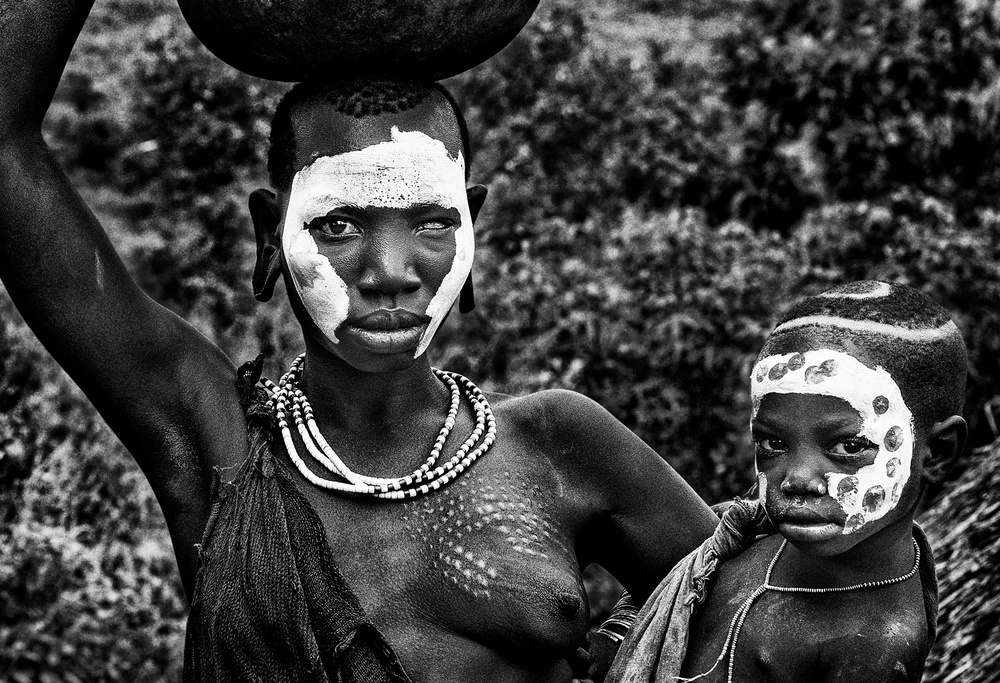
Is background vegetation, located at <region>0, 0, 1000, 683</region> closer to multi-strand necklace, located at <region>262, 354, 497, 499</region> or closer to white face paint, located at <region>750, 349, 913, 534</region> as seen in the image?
multi-strand necklace, located at <region>262, 354, 497, 499</region>

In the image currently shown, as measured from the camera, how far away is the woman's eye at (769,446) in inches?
102

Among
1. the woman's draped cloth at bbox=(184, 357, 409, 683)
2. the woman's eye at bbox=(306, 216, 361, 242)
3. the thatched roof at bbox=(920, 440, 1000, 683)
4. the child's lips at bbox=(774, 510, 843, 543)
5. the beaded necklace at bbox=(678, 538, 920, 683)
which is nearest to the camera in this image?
the child's lips at bbox=(774, 510, 843, 543)

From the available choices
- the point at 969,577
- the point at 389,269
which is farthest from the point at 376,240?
the point at 969,577

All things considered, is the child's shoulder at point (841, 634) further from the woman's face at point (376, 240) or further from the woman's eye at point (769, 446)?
the woman's face at point (376, 240)

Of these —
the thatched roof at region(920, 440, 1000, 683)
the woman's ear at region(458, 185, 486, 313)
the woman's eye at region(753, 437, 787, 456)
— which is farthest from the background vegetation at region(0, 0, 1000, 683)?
the woman's eye at region(753, 437, 787, 456)

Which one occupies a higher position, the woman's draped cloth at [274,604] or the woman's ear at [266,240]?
the woman's ear at [266,240]

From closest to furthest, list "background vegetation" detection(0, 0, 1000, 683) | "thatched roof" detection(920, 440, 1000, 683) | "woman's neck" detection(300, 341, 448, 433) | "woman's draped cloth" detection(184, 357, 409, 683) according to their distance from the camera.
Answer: "woman's draped cloth" detection(184, 357, 409, 683) → "woman's neck" detection(300, 341, 448, 433) → "thatched roof" detection(920, 440, 1000, 683) → "background vegetation" detection(0, 0, 1000, 683)

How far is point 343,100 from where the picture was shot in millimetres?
2902

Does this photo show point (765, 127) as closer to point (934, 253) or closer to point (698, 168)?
point (698, 168)

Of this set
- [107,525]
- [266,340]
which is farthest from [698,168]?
[107,525]

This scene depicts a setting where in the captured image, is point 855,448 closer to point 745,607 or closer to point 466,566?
point 745,607

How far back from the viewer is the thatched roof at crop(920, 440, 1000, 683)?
443 cm

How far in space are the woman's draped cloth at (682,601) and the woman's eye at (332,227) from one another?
873 millimetres

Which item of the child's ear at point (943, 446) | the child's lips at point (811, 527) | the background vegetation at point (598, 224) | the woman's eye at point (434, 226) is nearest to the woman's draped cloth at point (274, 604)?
the woman's eye at point (434, 226)
